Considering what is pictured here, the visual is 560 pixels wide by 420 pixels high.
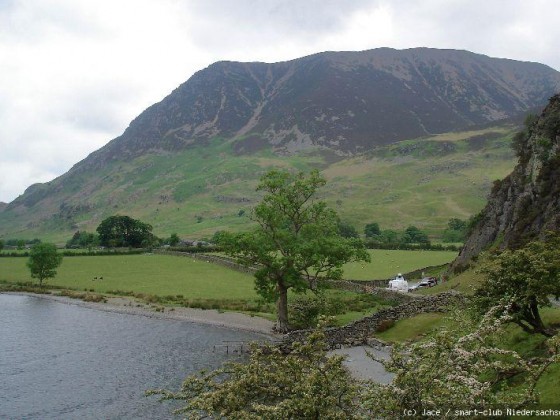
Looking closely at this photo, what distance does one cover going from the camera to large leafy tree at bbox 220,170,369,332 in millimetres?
56500

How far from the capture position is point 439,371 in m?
14.6

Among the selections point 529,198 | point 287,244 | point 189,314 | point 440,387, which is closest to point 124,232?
point 189,314

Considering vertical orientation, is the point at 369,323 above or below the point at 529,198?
A: below

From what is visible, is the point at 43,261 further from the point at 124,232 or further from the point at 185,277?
the point at 124,232

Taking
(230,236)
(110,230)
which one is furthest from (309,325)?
(110,230)

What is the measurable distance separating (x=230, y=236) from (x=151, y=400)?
947 inches

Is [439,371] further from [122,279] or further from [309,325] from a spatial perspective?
[122,279]

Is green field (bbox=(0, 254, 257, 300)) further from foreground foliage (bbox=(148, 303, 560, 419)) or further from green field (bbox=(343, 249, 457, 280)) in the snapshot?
foreground foliage (bbox=(148, 303, 560, 419))

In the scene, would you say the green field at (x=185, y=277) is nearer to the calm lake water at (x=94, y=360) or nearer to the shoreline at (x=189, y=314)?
the shoreline at (x=189, y=314)

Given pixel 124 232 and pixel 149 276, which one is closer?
pixel 149 276

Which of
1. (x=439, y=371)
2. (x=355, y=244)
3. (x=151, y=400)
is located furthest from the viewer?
(x=355, y=244)

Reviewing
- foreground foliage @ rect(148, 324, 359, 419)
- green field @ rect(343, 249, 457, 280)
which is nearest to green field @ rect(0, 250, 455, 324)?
green field @ rect(343, 249, 457, 280)

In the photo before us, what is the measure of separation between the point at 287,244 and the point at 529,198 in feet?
117

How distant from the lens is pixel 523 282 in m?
25.6
